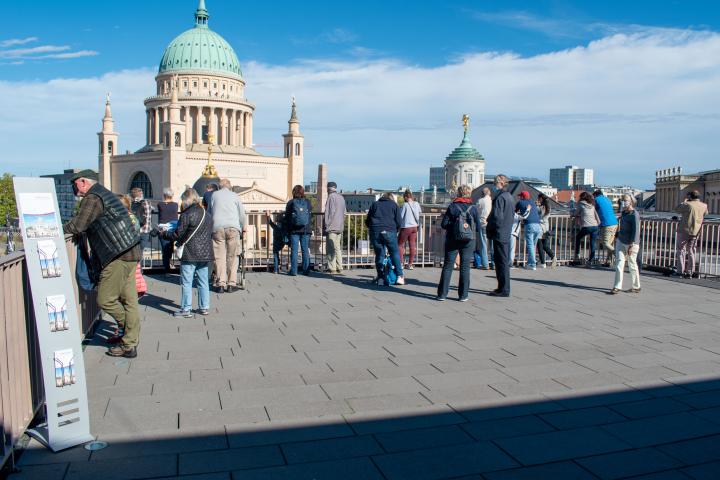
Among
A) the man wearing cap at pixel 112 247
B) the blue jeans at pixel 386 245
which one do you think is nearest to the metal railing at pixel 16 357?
the man wearing cap at pixel 112 247

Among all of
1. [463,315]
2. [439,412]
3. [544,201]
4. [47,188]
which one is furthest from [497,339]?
[544,201]

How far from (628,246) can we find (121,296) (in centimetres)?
811

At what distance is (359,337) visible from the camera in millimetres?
7480

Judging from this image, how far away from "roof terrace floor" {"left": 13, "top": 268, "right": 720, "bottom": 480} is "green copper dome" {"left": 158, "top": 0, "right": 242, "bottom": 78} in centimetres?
9046

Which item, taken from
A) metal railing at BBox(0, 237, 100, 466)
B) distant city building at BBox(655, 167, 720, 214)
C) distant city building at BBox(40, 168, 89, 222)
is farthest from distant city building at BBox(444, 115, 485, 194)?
metal railing at BBox(0, 237, 100, 466)

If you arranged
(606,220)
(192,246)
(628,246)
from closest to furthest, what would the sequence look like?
(192,246) < (628,246) < (606,220)

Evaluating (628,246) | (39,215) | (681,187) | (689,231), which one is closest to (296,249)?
(628,246)

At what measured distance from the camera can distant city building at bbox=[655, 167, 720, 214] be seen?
300 ft

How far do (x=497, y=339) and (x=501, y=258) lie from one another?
300 cm

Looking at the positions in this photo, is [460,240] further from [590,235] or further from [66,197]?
[66,197]

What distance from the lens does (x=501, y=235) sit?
10312mm

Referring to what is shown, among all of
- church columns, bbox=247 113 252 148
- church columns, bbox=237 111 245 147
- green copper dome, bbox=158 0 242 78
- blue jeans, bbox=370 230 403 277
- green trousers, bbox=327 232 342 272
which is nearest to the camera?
blue jeans, bbox=370 230 403 277

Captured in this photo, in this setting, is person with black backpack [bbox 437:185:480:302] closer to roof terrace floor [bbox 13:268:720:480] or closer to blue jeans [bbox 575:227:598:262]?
roof terrace floor [bbox 13:268:720:480]

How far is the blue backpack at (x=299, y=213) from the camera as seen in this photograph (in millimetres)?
12164
